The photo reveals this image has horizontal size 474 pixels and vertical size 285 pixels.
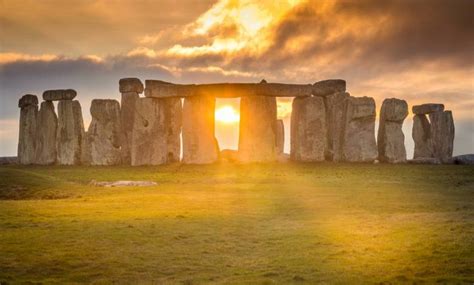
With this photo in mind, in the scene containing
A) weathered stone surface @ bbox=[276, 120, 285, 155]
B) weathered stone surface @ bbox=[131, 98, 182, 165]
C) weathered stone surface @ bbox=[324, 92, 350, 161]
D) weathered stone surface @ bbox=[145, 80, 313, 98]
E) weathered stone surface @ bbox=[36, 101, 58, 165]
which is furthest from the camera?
weathered stone surface @ bbox=[276, 120, 285, 155]

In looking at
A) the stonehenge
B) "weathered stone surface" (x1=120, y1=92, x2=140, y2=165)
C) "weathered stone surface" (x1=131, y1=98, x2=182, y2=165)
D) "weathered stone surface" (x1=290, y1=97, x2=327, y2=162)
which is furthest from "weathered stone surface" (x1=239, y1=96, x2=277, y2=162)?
"weathered stone surface" (x1=120, y1=92, x2=140, y2=165)

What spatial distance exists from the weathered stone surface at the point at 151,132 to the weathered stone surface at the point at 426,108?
14937 millimetres

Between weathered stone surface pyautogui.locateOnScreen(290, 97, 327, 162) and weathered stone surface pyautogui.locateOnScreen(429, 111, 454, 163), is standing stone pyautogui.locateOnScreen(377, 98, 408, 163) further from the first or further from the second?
weathered stone surface pyautogui.locateOnScreen(429, 111, 454, 163)

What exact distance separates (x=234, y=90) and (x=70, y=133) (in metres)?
10.4

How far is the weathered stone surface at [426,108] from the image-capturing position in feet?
119

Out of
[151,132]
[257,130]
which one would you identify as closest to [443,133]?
[257,130]

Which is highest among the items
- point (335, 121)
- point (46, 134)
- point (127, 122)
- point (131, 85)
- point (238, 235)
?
point (131, 85)

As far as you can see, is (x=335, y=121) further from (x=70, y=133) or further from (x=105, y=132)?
(x=70, y=133)

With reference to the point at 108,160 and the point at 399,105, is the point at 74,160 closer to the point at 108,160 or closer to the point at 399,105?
the point at 108,160

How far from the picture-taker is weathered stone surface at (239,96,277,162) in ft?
102

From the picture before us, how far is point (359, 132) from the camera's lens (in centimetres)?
3141

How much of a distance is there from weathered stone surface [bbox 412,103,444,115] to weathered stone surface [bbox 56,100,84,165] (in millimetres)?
19855

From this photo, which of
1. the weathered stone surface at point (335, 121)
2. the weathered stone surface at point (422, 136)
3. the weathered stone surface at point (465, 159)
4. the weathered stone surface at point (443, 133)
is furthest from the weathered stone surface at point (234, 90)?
the weathered stone surface at point (422, 136)

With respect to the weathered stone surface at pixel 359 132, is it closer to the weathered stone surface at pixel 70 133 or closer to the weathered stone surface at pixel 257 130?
the weathered stone surface at pixel 257 130
